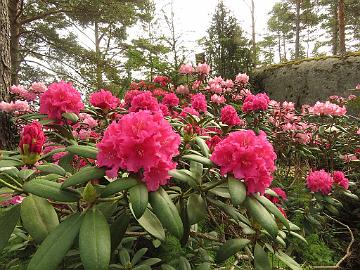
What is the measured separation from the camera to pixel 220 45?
804cm

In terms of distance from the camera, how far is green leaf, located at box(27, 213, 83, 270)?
815 mm

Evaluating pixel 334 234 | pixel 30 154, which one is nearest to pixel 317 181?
pixel 334 234

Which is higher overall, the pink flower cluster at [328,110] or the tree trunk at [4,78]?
the tree trunk at [4,78]

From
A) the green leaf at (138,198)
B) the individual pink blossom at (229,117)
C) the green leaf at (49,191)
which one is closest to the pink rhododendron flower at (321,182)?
the individual pink blossom at (229,117)

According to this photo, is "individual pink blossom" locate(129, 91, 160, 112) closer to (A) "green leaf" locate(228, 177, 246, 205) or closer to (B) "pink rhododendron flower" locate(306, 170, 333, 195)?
(A) "green leaf" locate(228, 177, 246, 205)

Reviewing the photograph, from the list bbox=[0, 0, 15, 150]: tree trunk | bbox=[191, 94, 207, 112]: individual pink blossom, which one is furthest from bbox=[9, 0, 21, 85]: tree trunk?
bbox=[191, 94, 207, 112]: individual pink blossom

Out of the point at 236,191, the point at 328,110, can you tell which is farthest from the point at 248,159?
the point at 328,110

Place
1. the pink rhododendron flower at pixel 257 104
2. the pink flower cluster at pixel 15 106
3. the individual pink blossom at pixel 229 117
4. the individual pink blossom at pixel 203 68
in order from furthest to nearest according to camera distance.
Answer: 1. the individual pink blossom at pixel 203 68
2. the pink rhododendron flower at pixel 257 104
3. the pink flower cluster at pixel 15 106
4. the individual pink blossom at pixel 229 117

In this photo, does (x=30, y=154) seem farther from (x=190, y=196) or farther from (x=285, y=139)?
(x=285, y=139)

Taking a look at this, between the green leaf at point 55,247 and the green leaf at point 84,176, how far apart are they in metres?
0.11

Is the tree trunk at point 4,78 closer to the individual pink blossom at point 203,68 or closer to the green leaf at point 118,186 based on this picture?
the individual pink blossom at point 203,68

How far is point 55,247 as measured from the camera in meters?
0.84

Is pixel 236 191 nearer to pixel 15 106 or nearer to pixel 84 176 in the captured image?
Answer: pixel 84 176

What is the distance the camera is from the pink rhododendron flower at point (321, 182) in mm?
2371
